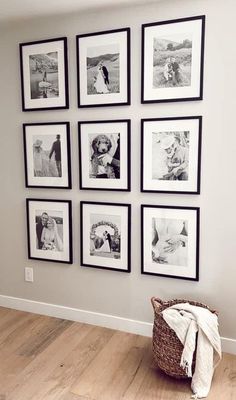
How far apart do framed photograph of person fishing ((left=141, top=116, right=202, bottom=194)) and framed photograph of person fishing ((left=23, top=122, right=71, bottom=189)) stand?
60 centimetres

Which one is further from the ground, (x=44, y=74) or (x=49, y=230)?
(x=44, y=74)

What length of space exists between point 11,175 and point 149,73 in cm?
134

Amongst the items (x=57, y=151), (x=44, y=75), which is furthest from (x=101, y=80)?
(x=57, y=151)

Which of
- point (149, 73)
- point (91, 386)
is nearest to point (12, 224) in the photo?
point (91, 386)

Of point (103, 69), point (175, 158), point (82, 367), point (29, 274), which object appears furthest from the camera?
point (29, 274)

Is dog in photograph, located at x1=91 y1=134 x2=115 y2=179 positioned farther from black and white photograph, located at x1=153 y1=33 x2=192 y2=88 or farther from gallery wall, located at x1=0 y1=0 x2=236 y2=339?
black and white photograph, located at x1=153 y1=33 x2=192 y2=88

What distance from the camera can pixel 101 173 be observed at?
8.04ft

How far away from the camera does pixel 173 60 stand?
2164mm

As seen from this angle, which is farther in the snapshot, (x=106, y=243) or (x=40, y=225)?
(x=40, y=225)

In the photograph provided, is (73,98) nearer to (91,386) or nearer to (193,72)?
(193,72)

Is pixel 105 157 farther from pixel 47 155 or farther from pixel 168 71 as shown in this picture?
pixel 168 71

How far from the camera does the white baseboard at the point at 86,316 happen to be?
2.45 m

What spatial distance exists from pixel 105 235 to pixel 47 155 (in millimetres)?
740

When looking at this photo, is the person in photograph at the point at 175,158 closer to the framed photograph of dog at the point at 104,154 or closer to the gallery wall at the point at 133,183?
the gallery wall at the point at 133,183
